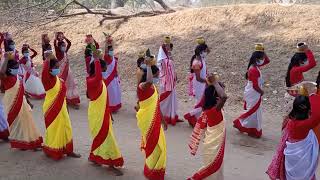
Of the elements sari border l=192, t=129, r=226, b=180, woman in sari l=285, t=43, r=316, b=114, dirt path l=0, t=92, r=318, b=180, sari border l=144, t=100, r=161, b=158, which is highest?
woman in sari l=285, t=43, r=316, b=114

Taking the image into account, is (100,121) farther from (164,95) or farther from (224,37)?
(224,37)

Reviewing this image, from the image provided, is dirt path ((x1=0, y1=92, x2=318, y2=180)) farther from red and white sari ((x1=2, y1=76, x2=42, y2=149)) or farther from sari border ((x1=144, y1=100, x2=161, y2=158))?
sari border ((x1=144, y1=100, x2=161, y2=158))

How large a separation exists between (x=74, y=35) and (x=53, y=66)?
11234 mm

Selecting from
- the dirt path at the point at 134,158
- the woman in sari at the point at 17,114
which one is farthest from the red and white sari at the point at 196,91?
the woman in sari at the point at 17,114

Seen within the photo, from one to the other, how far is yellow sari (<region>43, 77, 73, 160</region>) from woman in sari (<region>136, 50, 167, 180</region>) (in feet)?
4.74

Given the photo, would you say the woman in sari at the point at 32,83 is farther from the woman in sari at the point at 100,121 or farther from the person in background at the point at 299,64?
the person in background at the point at 299,64

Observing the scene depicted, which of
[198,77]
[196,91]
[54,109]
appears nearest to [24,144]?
[54,109]

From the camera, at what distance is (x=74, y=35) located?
18000 mm

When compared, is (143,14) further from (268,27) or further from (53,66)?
(53,66)

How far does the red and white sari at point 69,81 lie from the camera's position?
35.7 ft

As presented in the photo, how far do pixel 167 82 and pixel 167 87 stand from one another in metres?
0.11

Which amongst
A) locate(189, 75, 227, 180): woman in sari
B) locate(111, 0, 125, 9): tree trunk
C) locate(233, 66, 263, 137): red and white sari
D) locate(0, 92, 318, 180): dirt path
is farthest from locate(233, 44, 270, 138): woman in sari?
locate(111, 0, 125, 9): tree trunk

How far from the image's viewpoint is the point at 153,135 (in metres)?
6.40

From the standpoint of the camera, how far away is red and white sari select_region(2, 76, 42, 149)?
751cm
